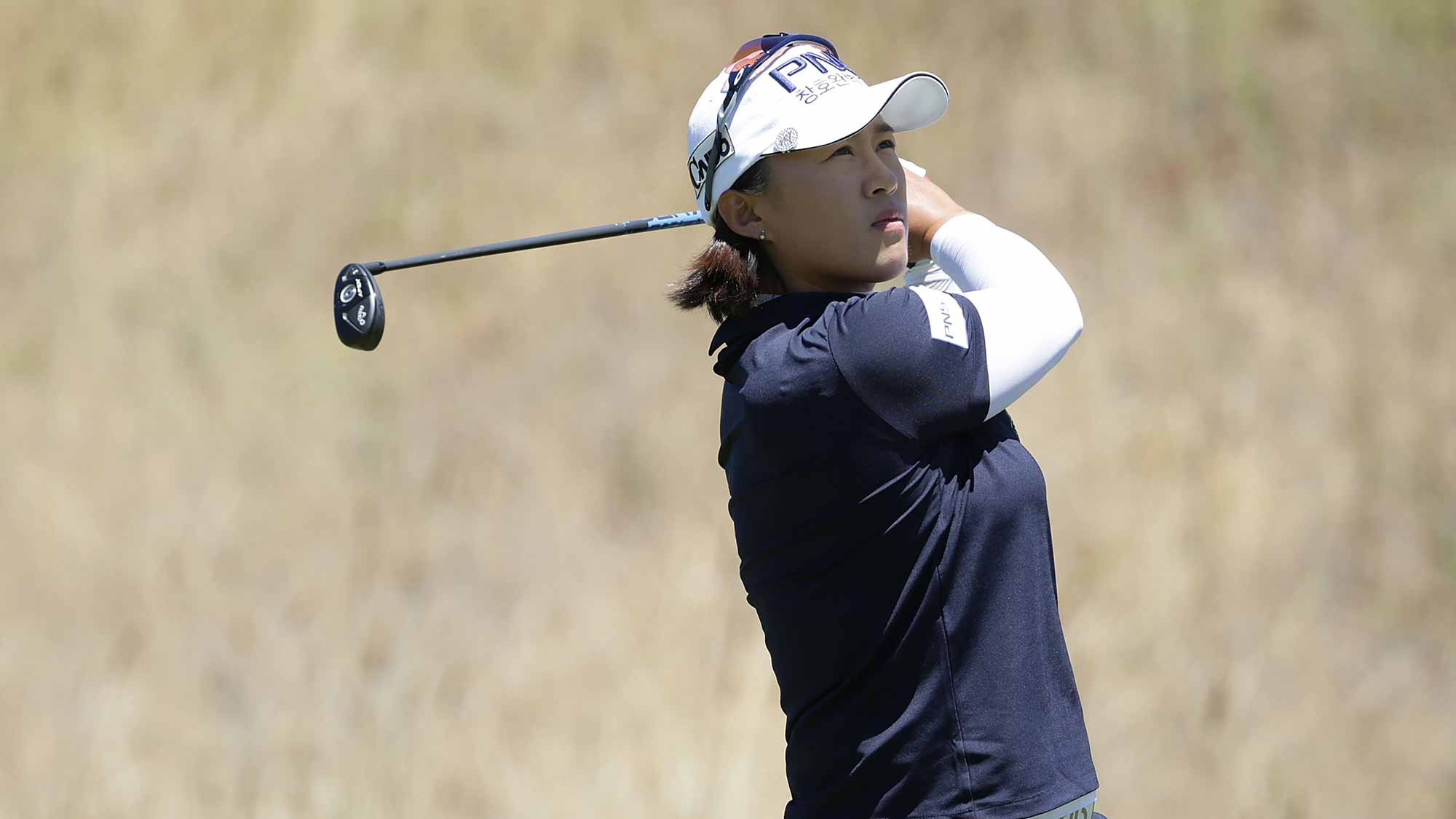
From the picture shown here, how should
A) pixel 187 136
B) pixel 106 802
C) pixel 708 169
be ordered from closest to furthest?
pixel 708 169
pixel 106 802
pixel 187 136

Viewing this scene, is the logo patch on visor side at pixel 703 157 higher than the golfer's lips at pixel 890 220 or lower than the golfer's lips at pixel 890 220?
higher

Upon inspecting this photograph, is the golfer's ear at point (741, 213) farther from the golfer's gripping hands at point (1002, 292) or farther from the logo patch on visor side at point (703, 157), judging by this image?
the golfer's gripping hands at point (1002, 292)

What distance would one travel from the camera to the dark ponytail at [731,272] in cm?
177

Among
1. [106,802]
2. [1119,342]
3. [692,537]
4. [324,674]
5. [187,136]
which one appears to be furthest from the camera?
[187,136]

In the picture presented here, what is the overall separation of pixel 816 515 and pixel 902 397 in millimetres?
173

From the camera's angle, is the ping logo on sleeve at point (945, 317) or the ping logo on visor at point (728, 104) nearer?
the ping logo on sleeve at point (945, 317)

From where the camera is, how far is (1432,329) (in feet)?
20.7

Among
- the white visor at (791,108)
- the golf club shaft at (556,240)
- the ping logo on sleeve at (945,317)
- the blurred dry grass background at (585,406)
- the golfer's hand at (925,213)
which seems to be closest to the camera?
the ping logo on sleeve at (945,317)

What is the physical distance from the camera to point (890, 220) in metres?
1.78

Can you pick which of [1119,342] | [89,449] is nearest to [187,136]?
[89,449]

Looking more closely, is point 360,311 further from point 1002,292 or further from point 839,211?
point 1002,292

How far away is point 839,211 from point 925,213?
16 centimetres

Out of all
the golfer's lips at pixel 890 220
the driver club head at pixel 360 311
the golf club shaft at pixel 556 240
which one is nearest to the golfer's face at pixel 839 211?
the golfer's lips at pixel 890 220

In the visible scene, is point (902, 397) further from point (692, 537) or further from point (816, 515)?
point (692, 537)
